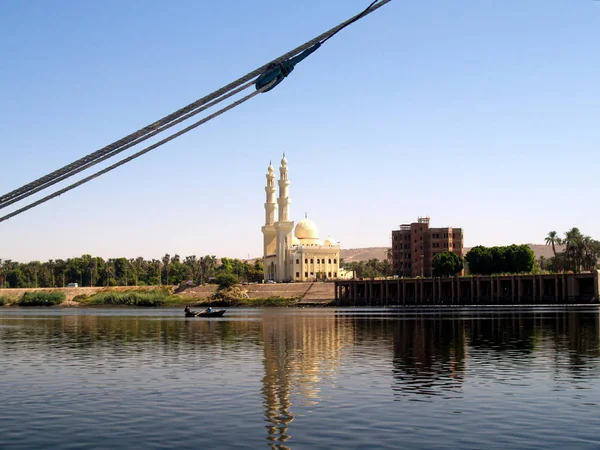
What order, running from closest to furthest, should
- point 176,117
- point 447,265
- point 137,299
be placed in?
point 176,117 → point 447,265 → point 137,299

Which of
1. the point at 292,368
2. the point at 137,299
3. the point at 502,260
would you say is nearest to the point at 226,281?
the point at 137,299

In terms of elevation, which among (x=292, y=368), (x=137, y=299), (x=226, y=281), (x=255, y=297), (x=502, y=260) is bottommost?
(x=137, y=299)

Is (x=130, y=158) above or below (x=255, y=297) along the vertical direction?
above

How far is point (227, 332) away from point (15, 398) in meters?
39.2

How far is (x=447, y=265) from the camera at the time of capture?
173250 mm

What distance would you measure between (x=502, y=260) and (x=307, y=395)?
14213 centimetres

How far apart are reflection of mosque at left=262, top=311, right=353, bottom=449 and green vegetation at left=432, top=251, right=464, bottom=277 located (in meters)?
109

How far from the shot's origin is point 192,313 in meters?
107

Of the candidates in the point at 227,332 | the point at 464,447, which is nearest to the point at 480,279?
the point at 227,332

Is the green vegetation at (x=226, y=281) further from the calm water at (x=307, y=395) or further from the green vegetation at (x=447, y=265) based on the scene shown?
the calm water at (x=307, y=395)

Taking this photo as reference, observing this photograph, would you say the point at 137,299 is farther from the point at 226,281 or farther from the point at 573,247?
the point at 573,247

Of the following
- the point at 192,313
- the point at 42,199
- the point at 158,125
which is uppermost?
the point at 158,125

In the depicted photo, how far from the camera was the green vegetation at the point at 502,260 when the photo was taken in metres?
164

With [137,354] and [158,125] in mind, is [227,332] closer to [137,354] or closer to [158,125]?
[137,354]
